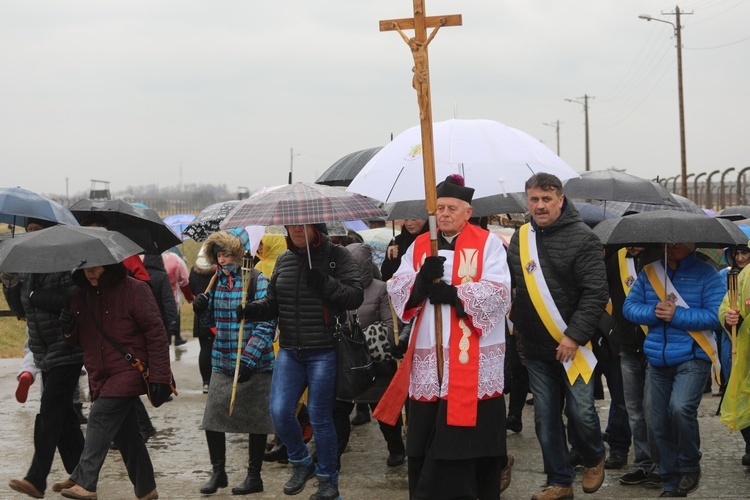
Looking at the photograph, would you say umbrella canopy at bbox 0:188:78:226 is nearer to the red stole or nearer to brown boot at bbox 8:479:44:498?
brown boot at bbox 8:479:44:498

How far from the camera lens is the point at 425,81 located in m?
5.19

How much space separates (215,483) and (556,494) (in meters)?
2.23

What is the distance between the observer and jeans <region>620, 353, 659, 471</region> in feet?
21.6

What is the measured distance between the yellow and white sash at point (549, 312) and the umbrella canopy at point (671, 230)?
48cm

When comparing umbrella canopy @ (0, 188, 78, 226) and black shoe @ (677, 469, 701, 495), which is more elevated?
umbrella canopy @ (0, 188, 78, 226)

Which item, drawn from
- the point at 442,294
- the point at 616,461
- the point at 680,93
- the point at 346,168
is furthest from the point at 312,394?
the point at 680,93

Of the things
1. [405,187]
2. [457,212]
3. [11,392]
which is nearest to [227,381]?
[405,187]

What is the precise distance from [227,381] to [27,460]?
81.2 inches

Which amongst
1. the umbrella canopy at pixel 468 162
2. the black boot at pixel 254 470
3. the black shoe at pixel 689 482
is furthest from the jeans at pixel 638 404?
the black boot at pixel 254 470

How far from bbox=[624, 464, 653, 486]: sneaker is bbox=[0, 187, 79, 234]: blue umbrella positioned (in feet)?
13.8

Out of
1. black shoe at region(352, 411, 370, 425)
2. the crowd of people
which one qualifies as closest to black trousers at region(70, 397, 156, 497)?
the crowd of people

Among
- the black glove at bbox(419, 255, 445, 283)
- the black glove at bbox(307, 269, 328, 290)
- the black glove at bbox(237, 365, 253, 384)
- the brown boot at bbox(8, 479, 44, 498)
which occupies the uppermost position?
the black glove at bbox(419, 255, 445, 283)

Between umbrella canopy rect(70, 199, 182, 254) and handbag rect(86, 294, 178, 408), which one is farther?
umbrella canopy rect(70, 199, 182, 254)

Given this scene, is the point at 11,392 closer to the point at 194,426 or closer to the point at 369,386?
the point at 194,426
